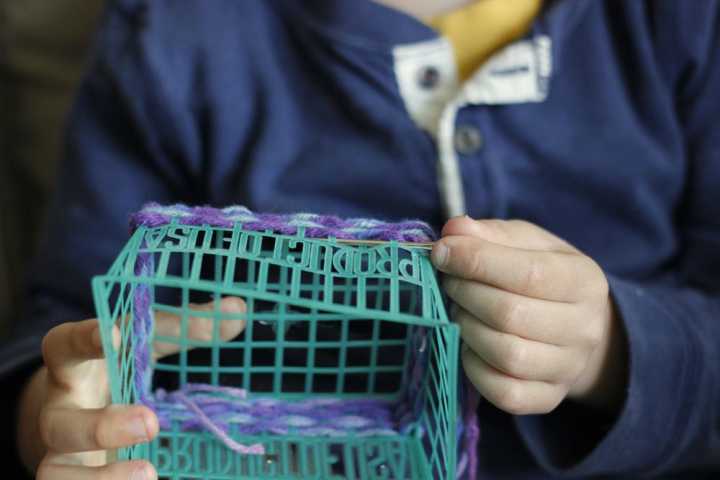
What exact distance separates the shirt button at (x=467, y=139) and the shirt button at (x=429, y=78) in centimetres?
5

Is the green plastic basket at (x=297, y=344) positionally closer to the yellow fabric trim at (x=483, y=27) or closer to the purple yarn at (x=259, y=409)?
the purple yarn at (x=259, y=409)

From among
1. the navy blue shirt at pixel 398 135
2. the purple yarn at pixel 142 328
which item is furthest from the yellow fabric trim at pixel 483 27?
the purple yarn at pixel 142 328

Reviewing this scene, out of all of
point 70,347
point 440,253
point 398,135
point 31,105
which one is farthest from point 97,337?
point 31,105

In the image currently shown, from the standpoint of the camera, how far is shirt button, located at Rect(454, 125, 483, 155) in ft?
1.87

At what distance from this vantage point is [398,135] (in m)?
0.59

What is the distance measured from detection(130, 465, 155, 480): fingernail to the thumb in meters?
0.18

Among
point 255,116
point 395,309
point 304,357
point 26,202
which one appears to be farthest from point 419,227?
point 26,202

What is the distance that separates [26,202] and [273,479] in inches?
22.3

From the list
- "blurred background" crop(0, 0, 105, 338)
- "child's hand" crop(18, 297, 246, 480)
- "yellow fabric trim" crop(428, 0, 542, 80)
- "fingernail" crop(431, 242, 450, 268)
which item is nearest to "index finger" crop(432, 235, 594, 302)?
"fingernail" crop(431, 242, 450, 268)

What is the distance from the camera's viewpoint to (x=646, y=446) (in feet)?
1.65

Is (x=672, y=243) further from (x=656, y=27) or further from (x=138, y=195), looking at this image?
A: (x=138, y=195)

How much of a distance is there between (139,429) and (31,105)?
0.59 metres

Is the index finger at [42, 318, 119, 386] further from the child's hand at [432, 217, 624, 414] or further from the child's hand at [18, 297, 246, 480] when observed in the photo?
the child's hand at [432, 217, 624, 414]

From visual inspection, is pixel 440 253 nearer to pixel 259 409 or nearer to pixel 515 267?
pixel 515 267
